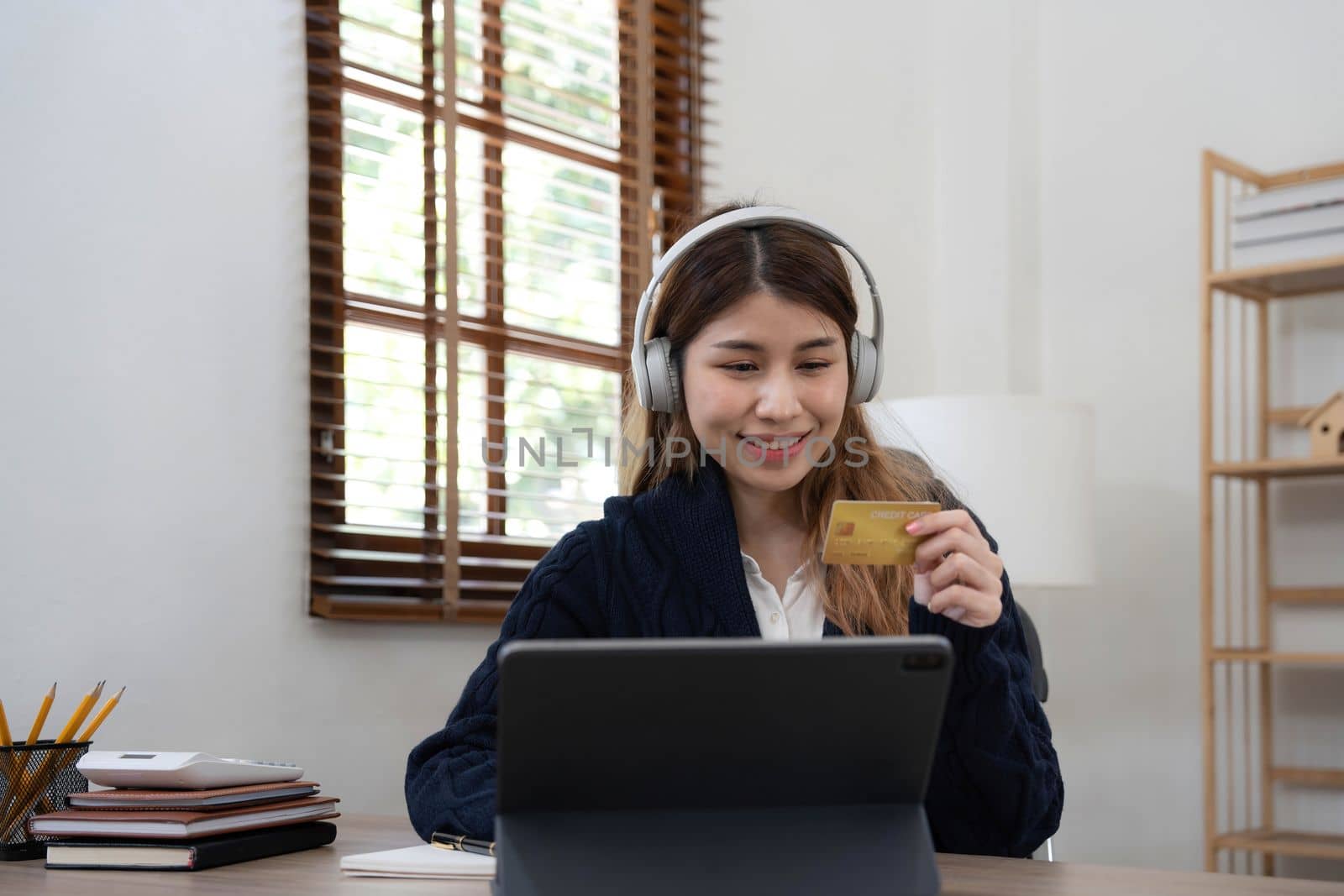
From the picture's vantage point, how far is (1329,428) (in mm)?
2717

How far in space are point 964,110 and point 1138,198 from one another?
493mm

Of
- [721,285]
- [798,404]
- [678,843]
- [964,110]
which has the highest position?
[964,110]

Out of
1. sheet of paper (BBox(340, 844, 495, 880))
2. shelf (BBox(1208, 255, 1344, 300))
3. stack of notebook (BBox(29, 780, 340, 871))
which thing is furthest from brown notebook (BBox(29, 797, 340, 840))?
shelf (BBox(1208, 255, 1344, 300))

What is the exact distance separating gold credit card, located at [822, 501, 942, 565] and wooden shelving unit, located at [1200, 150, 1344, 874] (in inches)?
75.3

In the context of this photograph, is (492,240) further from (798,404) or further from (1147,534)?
(1147,534)

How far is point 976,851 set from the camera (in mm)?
1266

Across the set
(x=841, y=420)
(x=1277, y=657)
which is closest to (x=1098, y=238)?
(x=1277, y=657)

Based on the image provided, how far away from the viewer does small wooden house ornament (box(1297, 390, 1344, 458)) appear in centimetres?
270

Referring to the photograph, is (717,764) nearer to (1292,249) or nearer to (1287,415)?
(1292,249)

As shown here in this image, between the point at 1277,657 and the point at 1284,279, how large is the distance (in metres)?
0.78

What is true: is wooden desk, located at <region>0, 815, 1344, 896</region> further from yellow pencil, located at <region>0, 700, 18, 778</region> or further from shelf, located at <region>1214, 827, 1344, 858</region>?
shelf, located at <region>1214, 827, 1344, 858</region>

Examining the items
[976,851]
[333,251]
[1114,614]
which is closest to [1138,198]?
[1114,614]

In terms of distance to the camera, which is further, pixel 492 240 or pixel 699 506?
pixel 492 240

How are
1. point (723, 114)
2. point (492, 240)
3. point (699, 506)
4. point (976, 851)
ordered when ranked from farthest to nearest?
1. point (723, 114)
2. point (492, 240)
3. point (699, 506)
4. point (976, 851)
